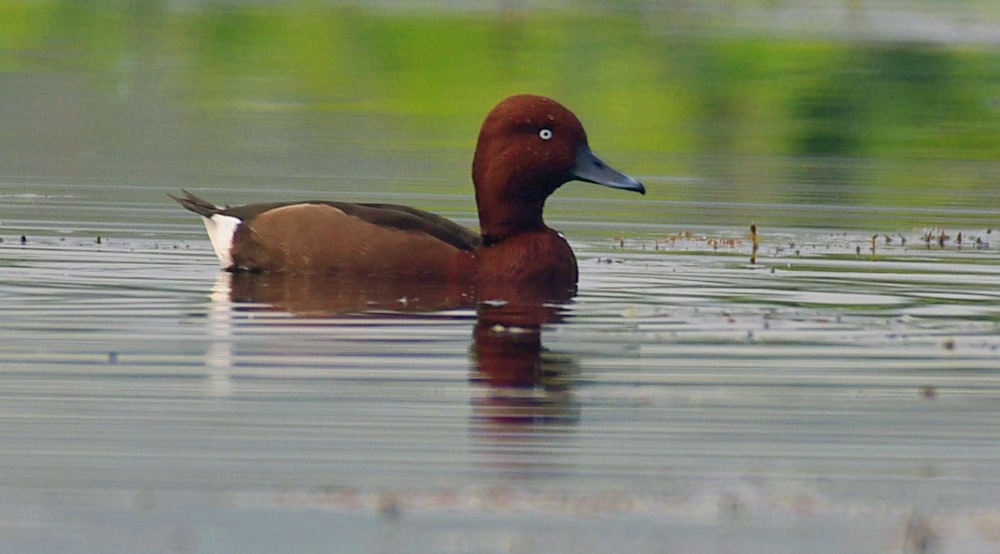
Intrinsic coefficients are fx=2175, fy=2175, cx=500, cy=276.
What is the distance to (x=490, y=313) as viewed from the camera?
10.1 metres

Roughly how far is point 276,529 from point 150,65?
26883 mm

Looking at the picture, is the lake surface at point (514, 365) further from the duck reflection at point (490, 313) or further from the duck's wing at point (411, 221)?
the duck's wing at point (411, 221)

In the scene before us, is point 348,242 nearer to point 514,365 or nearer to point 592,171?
point 592,171

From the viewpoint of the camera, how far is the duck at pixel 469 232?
A: 11234mm

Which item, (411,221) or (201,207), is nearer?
(411,221)

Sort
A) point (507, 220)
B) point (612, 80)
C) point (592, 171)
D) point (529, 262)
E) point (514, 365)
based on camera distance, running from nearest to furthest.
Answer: point (514, 365), point (529, 262), point (507, 220), point (592, 171), point (612, 80)

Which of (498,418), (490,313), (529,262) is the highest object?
(529,262)

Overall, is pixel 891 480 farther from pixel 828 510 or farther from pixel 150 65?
pixel 150 65

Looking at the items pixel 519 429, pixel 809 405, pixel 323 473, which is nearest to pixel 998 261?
pixel 809 405

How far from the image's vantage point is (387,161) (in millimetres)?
20562

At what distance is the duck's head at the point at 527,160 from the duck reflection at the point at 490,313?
0.72 meters

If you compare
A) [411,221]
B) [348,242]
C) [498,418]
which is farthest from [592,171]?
[498,418]

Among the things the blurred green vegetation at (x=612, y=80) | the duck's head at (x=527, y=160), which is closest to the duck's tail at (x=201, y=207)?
the duck's head at (x=527, y=160)

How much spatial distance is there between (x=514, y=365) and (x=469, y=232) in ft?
10.8
